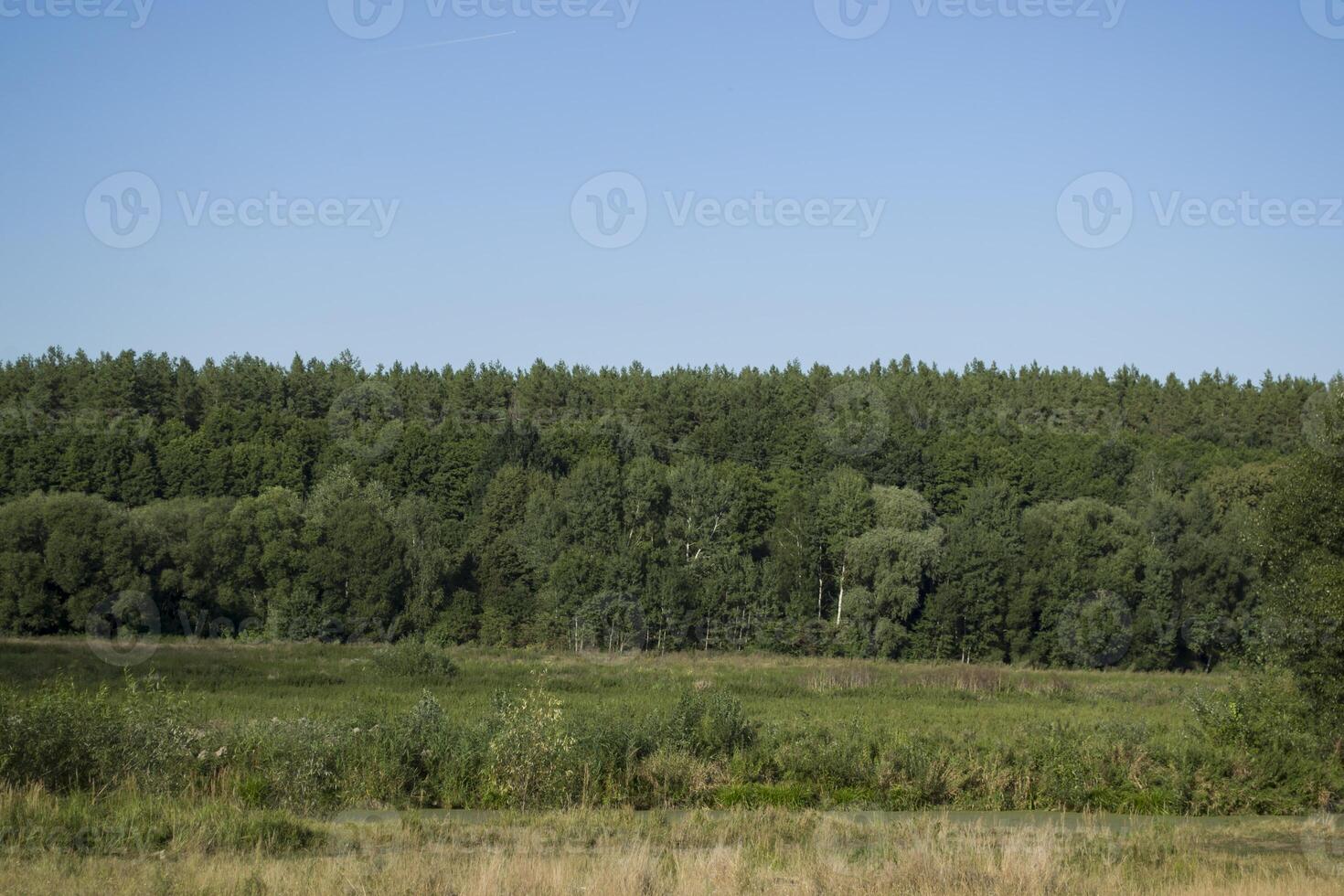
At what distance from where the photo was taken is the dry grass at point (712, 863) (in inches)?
481

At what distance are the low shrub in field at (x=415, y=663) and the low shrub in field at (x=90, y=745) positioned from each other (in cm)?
2741

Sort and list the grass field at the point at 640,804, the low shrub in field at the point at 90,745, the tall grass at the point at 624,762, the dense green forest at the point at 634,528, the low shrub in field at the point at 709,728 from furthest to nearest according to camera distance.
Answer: the dense green forest at the point at 634,528
the low shrub in field at the point at 709,728
the tall grass at the point at 624,762
the low shrub in field at the point at 90,745
the grass field at the point at 640,804

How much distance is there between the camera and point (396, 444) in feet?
307

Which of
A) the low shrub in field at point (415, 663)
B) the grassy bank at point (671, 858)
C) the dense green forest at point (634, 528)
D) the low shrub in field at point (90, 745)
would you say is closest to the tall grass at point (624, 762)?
the low shrub in field at point (90, 745)

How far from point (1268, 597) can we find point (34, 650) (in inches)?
1851

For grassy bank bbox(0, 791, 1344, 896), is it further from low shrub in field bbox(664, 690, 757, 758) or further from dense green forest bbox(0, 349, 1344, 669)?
dense green forest bbox(0, 349, 1344, 669)

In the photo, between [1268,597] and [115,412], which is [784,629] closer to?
[1268,597]

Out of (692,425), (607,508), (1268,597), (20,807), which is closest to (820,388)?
(692,425)

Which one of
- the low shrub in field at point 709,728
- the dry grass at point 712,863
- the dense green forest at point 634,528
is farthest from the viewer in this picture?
the dense green forest at point 634,528

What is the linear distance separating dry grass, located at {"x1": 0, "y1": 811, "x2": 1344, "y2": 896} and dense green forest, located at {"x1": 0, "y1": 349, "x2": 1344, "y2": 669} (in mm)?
48622

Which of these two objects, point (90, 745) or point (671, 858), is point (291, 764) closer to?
point (90, 745)

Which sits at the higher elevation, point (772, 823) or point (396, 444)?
point (396, 444)

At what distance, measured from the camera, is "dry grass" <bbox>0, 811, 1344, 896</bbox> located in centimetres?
1221

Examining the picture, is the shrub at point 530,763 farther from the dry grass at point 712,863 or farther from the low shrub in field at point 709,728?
the low shrub in field at point 709,728
